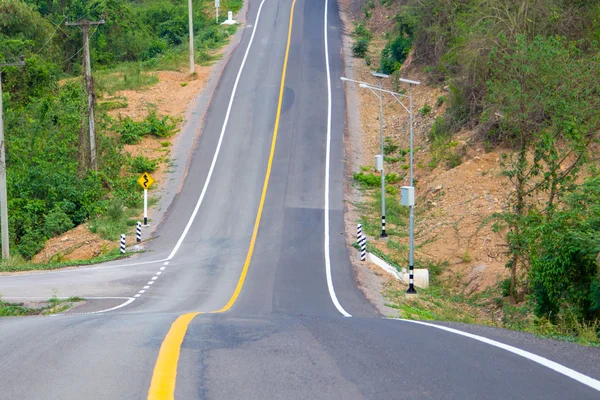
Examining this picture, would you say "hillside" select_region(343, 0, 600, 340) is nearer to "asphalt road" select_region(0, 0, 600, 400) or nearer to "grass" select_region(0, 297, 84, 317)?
"asphalt road" select_region(0, 0, 600, 400)

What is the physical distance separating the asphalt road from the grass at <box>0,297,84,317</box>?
2.07 ft

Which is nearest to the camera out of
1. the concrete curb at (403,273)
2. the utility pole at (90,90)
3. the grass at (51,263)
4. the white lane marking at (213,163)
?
the concrete curb at (403,273)

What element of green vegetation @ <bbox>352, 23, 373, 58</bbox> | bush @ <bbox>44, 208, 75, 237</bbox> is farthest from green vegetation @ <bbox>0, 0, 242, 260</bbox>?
green vegetation @ <bbox>352, 23, 373, 58</bbox>

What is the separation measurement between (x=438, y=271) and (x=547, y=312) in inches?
525

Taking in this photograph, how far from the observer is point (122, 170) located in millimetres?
42750

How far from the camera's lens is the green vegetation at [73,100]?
38.4 m

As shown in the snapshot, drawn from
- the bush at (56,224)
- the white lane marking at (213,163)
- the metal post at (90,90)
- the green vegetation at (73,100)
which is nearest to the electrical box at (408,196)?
the white lane marking at (213,163)

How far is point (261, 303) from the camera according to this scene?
2164 centimetres

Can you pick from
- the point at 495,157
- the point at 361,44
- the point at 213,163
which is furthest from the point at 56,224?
the point at 361,44

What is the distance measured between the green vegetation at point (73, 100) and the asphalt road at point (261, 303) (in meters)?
4.10

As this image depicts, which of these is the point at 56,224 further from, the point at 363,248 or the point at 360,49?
the point at 360,49

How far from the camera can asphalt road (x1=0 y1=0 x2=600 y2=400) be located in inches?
227

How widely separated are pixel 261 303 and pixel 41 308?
20.1 feet

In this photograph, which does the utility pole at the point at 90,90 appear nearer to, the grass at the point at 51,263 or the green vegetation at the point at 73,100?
the green vegetation at the point at 73,100
